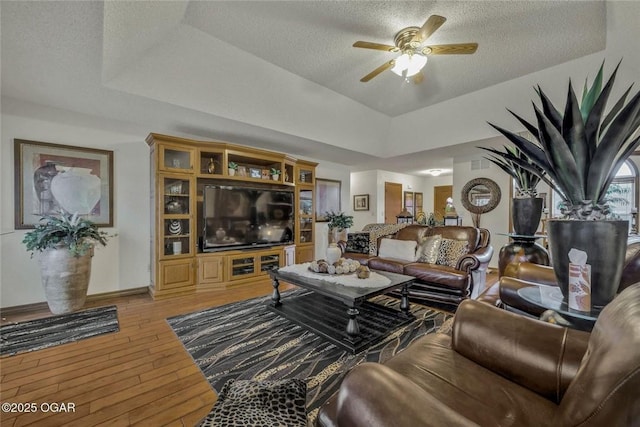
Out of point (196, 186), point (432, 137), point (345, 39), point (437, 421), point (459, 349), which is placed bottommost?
point (459, 349)

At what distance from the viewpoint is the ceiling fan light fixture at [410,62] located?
252cm

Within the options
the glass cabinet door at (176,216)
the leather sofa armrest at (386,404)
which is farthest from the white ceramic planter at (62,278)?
the leather sofa armrest at (386,404)

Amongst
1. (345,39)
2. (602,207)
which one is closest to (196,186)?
(345,39)

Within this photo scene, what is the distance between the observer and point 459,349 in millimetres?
1288

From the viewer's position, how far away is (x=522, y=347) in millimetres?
1112

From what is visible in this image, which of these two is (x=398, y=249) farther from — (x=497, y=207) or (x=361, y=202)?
(x=361, y=202)

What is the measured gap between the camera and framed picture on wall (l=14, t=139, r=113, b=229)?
10.2ft

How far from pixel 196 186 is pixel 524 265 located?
395 centimetres

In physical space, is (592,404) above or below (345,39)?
below

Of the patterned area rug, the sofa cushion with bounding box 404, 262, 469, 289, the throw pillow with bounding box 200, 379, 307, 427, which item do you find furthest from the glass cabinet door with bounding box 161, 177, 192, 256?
the sofa cushion with bounding box 404, 262, 469, 289

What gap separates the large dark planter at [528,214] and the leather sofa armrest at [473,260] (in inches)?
28.4

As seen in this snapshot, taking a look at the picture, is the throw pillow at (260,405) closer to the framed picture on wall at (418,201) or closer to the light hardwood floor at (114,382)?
the light hardwood floor at (114,382)

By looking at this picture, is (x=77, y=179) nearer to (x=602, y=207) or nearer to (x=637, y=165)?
(x=602, y=207)

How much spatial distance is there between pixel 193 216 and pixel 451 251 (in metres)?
3.59
